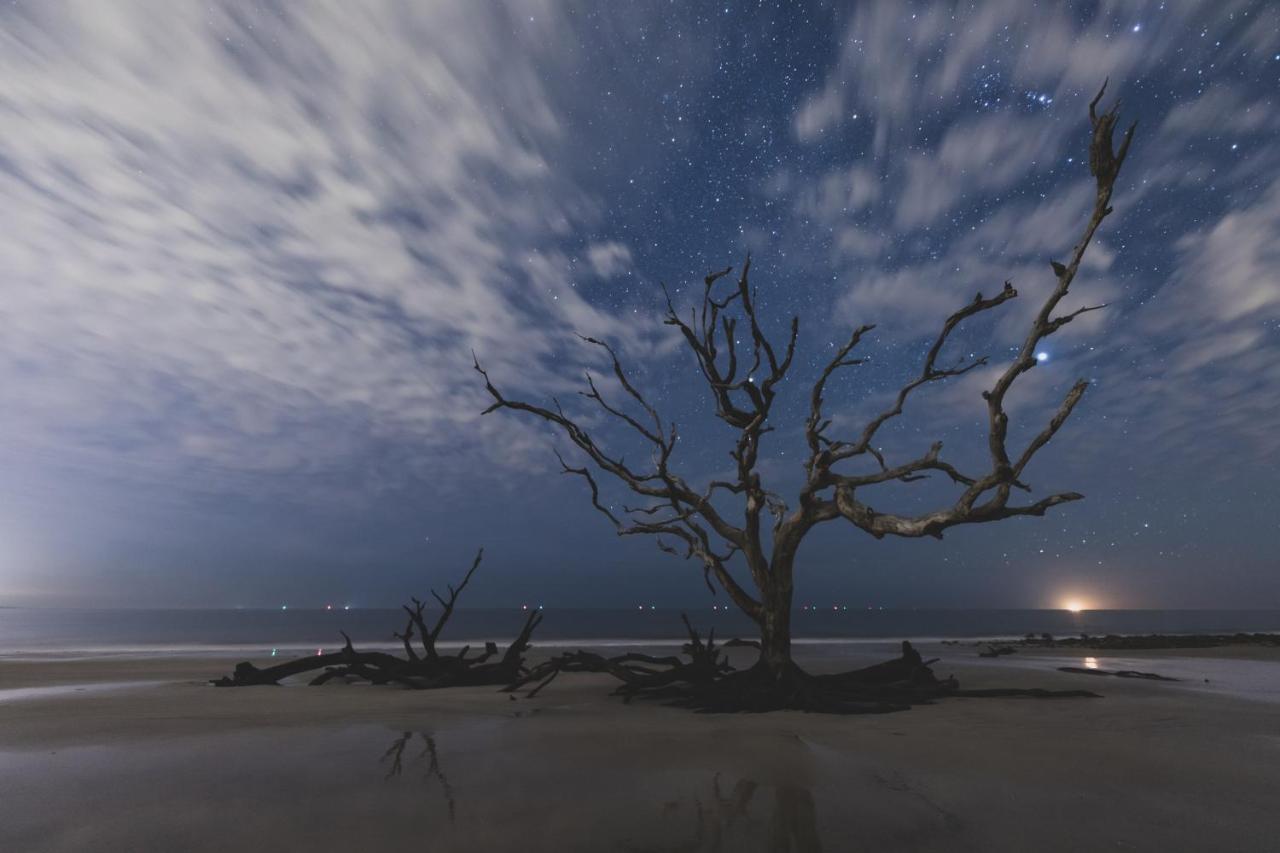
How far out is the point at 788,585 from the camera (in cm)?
981

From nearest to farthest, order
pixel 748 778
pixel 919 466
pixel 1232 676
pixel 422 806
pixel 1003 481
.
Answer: pixel 422 806 → pixel 748 778 → pixel 1003 481 → pixel 919 466 → pixel 1232 676

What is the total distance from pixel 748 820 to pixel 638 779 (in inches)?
49.9

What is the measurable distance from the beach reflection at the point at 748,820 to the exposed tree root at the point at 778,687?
15.2 ft

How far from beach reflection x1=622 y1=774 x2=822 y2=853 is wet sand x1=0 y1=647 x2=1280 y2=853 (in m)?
0.02

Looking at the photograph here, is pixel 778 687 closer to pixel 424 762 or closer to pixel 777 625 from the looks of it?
pixel 777 625

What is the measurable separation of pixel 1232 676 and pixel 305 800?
1920 centimetres

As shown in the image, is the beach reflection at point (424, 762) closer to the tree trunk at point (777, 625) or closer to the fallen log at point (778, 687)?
the fallen log at point (778, 687)

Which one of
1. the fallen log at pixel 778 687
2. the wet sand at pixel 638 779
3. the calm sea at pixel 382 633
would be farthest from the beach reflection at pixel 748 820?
the calm sea at pixel 382 633

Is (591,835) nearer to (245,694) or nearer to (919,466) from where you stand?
(919,466)

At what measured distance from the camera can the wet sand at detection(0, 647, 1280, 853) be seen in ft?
12.1

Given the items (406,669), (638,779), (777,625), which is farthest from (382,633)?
(638,779)

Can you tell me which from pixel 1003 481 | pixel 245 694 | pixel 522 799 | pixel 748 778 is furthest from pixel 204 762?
pixel 1003 481

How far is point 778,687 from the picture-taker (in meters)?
9.20

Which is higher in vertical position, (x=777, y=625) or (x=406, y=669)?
(x=777, y=625)
